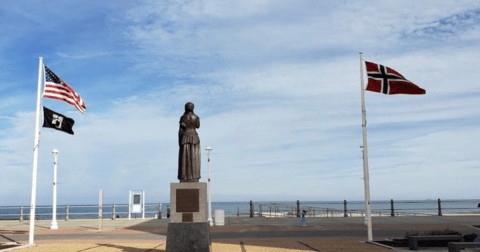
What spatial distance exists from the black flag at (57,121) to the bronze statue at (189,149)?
21.9 ft

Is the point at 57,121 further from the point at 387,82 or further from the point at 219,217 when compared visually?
the point at 387,82

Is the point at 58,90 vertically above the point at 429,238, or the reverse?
the point at 58,90

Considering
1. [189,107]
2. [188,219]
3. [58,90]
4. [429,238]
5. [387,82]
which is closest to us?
[188,219]

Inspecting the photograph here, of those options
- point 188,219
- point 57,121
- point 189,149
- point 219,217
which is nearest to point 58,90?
point 57,121

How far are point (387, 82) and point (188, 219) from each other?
30.2ft

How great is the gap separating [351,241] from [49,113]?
12510 millimetres

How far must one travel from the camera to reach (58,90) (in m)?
19.4

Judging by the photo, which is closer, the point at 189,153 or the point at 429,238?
the point at 189,153

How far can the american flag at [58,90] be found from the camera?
19078mm

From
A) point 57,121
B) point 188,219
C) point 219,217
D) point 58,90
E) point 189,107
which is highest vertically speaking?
point 58,90

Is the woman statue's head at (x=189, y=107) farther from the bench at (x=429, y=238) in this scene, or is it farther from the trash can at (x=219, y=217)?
the trash can at (x=219, y=217)

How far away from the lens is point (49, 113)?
19266 millimetres

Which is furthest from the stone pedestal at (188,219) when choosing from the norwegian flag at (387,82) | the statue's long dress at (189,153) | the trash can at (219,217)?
the trash can at (219,217)

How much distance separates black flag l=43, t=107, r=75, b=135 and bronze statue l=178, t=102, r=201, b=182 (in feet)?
21.9
